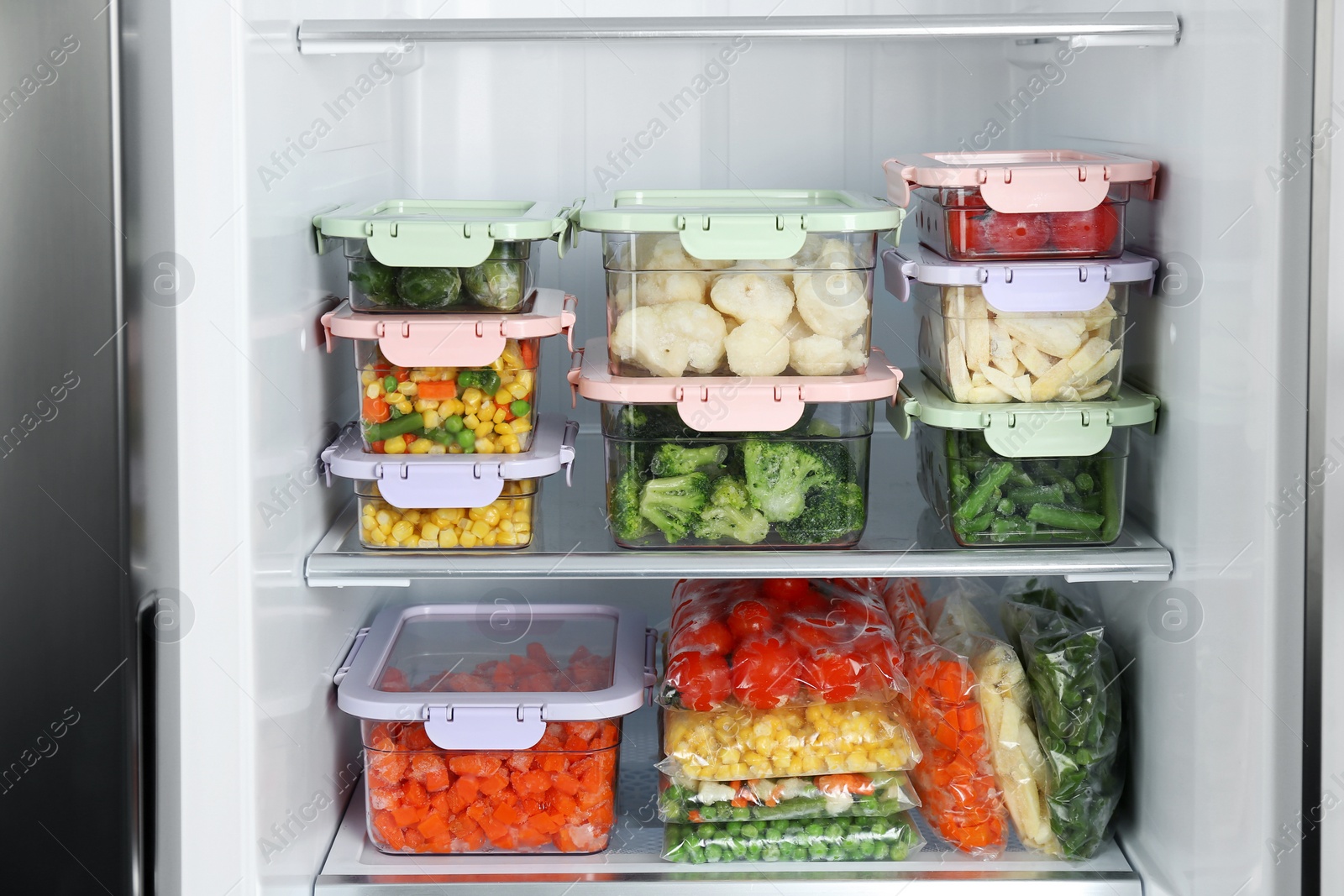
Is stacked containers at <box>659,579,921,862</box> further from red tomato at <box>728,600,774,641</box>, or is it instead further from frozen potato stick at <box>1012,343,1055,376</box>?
frozen potato stick at <box>1012,343,1055,376</box>

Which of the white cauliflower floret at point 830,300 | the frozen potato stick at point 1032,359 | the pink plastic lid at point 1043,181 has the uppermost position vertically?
the pink plastic lid at point 1043,181

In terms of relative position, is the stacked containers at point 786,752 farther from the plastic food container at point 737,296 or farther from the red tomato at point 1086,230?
the red tomato at point 1086,230

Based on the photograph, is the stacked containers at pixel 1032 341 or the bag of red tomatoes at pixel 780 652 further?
the bag of red tomatoes at pixel 780 652

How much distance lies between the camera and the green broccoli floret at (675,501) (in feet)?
4.39

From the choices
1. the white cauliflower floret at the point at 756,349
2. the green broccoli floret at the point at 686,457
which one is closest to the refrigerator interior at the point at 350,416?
the green broccoli floret at the point at 686,457

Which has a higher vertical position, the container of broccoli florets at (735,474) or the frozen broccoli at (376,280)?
the frozen broccoli at (376,280)

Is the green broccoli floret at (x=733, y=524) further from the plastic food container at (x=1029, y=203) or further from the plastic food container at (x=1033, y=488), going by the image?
the plastic food container at (x=1029, y=203)

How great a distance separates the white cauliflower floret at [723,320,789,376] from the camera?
1287 mm

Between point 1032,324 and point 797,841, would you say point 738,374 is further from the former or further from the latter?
point 797,841

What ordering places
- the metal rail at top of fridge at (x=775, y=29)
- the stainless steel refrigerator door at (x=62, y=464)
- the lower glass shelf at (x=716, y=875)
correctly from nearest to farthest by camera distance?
the stainless steel refrigerator door at (x=62, y=464) → the metal rail at top of fridge at (x=775, y=29) → the lower glass shelf at (x=716, y=875)

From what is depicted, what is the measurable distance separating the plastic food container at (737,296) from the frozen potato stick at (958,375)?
11cm

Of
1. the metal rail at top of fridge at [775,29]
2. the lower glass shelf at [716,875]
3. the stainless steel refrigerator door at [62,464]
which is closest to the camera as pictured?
the stainless steel refrigerator door at [62,464]

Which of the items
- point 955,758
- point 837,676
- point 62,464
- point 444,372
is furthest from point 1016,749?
point 62,464

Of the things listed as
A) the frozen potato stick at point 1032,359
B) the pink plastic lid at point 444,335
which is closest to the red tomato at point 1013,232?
the frozen potato stick at point 1032,359
